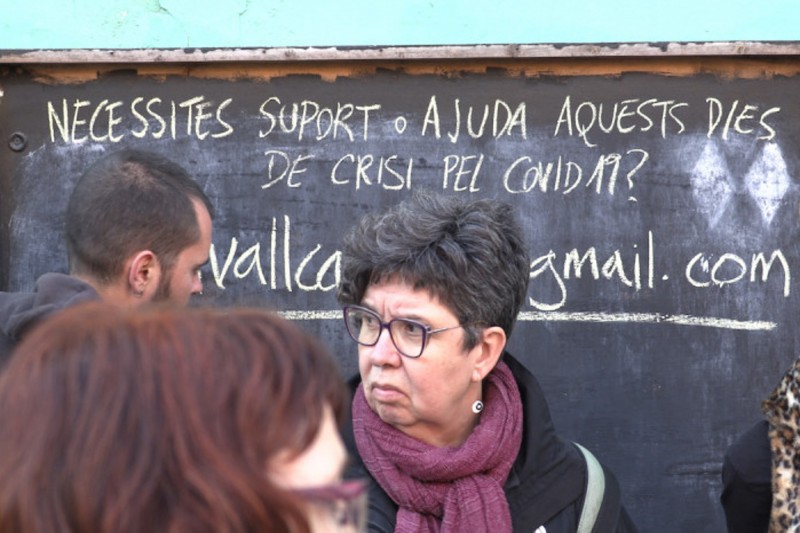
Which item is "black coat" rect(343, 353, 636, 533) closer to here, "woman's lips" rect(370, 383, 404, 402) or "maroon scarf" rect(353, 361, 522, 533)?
"maroon scarf" rect(353, 361, 522, 533)

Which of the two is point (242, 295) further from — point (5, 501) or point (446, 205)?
point (5, 501)

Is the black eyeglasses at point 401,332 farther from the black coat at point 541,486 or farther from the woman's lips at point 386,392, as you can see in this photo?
the black coat at point 541,486

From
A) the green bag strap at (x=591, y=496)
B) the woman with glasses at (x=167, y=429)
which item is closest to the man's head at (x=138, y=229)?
the green bag strap at (x=591, y=496)

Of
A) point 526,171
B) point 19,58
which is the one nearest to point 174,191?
point 19,58

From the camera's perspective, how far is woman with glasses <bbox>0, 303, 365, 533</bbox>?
120 cm

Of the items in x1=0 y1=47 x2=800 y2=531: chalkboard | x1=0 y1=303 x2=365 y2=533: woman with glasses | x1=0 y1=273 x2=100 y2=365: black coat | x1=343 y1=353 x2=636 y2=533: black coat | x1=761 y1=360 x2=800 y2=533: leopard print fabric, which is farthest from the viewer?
x1=0 y1=47 x2=800 y2=531: chalkboard

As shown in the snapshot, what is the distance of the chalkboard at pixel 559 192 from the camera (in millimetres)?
3785

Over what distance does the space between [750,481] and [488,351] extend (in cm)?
68

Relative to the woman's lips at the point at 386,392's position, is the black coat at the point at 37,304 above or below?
above

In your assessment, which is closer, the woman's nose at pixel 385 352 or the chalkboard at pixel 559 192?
the woman's nose at pixel 385 352

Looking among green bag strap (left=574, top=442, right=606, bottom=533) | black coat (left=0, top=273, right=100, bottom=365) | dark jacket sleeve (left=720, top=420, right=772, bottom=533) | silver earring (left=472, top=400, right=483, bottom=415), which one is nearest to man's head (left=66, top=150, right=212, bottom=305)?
black coat (left=0, top=273, right=100, bottom=365)

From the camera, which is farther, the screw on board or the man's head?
the screw on board

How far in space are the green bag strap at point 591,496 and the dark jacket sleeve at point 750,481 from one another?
0.30 m

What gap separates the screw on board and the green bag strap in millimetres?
1900
